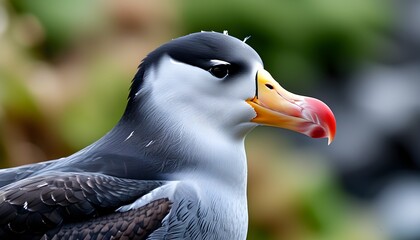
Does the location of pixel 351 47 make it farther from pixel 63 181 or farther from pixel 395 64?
pixel 63 181

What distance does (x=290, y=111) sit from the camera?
361cm

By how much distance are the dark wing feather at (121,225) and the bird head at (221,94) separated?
36 centimetres

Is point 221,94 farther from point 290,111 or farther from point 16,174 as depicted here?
point 16,174

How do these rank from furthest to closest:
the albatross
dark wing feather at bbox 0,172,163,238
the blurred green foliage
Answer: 1. the blurred green foliage
2. the albatross
3. dark wing feather at bbox 0,172,163,238

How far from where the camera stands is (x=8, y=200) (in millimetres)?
3270

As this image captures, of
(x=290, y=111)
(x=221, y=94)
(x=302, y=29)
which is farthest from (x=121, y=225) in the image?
(x=302, y=29)

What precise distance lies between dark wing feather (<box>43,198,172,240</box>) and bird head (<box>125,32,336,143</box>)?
14.2 inches

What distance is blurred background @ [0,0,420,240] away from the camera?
8.28 m

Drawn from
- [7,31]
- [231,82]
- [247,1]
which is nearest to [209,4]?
[247,1]

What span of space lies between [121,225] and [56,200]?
0.22 metres

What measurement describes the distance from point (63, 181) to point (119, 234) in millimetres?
239

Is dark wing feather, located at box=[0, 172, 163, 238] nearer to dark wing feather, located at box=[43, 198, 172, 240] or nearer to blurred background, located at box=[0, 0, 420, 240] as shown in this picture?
dark wing feather, located at box=[43, 198, 172, 240]

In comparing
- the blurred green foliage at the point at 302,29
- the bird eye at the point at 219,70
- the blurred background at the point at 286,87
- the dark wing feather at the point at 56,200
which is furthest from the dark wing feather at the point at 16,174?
the blurred green foliage at the point at 302,29

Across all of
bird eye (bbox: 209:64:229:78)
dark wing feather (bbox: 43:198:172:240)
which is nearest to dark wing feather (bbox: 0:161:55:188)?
dark wing feather (bbox: 43:198:172:240)
